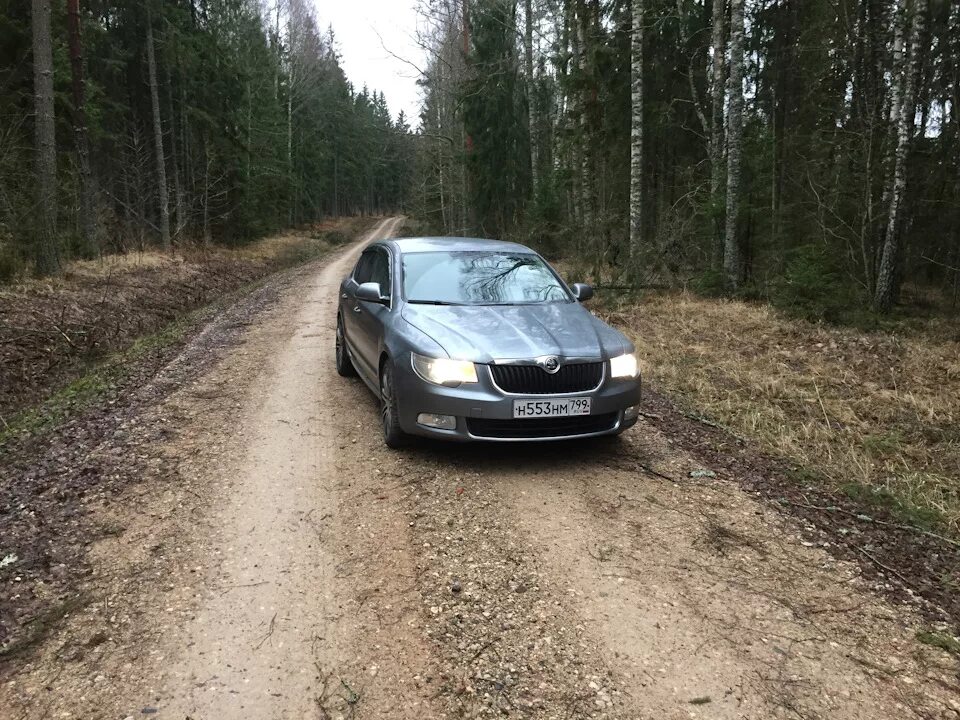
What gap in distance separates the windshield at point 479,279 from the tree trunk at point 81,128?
1378 cm

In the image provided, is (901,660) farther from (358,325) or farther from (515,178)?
(515,178)

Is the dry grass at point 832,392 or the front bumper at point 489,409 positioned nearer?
the front bumper at point 489,409

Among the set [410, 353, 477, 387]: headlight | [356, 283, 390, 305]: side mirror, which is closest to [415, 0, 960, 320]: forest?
[356, 283, 390, 305]: side mirror

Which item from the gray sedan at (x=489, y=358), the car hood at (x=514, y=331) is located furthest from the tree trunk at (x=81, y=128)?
the car hood at (x=514, y=331)

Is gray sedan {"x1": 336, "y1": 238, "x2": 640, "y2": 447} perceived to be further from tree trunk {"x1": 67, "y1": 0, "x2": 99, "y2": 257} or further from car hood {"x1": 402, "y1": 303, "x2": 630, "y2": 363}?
tree trunk {"x1": 67, "y1": 0, "x2": 99, "y2": 257}

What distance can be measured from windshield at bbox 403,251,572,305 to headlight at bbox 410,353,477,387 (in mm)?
1165

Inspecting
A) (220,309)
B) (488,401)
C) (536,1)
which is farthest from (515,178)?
(488,401)

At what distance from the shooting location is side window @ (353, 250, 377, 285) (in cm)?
757

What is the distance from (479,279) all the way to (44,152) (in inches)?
453

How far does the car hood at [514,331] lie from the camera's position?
4879mm

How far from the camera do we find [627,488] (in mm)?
4691

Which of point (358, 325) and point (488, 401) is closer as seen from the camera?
point (488, 401)

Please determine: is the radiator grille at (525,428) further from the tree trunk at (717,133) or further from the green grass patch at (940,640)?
the tree trunk at (717,133)

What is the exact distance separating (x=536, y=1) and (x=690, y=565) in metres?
23.7
